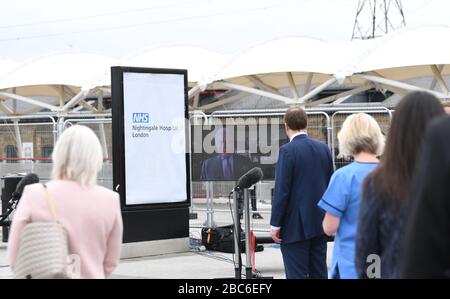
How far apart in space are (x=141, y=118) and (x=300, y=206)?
4.84m

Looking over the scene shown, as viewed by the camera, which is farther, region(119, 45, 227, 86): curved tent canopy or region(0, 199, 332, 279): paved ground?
region(119, 45, 227, 86): curved tent canopy

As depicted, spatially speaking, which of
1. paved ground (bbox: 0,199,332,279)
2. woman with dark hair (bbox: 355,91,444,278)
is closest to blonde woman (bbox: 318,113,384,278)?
woman with dark hair (bbox: 355,91,444,278)

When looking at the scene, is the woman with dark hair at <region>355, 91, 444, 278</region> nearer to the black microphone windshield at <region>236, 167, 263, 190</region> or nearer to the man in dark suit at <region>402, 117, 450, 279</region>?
the man in dark suit at <region>402, 117, 450, 279</region>

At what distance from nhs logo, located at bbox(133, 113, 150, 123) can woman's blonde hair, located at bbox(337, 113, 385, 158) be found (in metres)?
6.22

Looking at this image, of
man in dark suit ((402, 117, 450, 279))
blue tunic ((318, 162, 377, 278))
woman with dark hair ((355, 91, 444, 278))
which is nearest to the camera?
man in dark suit ((402, 117, 450, 279))

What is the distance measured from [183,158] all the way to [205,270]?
1963mm

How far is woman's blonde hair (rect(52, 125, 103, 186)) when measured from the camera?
4.25 meters

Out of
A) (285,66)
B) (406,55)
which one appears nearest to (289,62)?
(285,66)

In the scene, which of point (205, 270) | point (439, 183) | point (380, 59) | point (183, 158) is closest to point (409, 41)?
point (380, 59)

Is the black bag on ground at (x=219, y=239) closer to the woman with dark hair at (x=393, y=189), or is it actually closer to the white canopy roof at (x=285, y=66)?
the woman with dark hair at (x=393, y=189)

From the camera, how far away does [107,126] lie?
16141 millimetres

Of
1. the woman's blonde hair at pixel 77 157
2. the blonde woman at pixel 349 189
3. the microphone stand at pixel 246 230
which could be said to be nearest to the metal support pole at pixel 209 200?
the microphone stand at pixel 246 230
